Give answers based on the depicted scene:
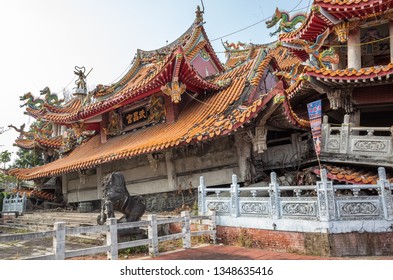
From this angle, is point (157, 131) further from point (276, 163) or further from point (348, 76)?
Result: point (348, 76)

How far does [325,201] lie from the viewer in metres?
6.66

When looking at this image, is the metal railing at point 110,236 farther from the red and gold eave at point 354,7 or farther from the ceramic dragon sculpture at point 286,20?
the ceramic dragon sculpture at point 286,20

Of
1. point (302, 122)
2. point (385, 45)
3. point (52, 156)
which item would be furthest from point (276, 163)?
point (52, 156)

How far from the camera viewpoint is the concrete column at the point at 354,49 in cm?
1204

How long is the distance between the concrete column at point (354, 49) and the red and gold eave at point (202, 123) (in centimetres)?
292

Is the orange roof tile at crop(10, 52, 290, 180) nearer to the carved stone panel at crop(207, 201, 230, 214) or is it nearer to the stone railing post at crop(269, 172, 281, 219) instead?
the carved stone panel at crop(207, 201, 230, 214)

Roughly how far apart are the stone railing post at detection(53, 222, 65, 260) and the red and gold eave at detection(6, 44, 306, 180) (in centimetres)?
474

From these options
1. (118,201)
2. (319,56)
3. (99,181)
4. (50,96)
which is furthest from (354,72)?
(50,96)

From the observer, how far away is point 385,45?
43.7ft

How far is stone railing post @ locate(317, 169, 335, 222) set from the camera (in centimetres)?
659

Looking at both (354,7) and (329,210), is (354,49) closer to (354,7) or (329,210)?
(354,7)

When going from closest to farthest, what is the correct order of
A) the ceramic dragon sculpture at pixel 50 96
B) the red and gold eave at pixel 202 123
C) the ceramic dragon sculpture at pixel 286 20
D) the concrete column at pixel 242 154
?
the red and gold eave at pixel 202 123 → the concrete column at pixel 242 154 → the ceramic dragon sculpture at pixel 286 20 → the ceramic dragon sculpture at pixel 50 96

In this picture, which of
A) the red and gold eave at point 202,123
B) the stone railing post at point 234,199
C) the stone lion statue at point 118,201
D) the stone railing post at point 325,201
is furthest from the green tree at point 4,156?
the stone railing post at point 325,201

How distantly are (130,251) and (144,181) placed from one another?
5786 mm
